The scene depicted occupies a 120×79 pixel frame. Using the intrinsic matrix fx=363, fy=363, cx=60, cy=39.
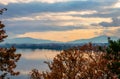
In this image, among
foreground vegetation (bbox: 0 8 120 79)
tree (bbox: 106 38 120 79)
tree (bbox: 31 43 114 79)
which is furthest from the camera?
tree (bbox: 31 43 114 79)

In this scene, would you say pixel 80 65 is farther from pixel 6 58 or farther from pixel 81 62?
pixel 6 58

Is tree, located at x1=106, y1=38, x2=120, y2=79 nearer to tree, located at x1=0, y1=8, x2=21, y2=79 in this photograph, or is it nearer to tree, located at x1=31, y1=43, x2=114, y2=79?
tree, located at x1=31, y1=43, x2=114, y2=79

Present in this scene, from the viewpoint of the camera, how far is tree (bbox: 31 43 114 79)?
43094mm

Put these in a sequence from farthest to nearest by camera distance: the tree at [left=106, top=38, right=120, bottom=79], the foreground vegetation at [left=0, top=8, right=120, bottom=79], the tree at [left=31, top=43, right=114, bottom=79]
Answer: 1. the tree at [left=31, top=43, right=114, bottom=79]
2. the foreground vegetation at [left=0, top=8, right=120, bottom=79]
3. the tree at [left=106, top=38, right=120, bottom=79]

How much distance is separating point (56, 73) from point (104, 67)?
6.80 m

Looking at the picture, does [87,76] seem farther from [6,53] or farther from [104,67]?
[6,53]

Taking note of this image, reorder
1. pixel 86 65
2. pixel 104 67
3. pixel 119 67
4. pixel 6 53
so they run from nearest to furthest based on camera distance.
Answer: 1. pixel 119 67
2. pixel 6 53
3. pixel 104 67
4. pixel 86 65

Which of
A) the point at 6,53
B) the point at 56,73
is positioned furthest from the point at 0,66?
the point at 56,73

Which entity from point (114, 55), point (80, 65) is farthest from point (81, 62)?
point (114, 55)

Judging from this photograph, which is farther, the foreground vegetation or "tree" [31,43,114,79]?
"tree" [31,43,114,79]

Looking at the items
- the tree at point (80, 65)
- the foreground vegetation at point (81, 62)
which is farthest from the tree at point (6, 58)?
the tree at point (80, 65)

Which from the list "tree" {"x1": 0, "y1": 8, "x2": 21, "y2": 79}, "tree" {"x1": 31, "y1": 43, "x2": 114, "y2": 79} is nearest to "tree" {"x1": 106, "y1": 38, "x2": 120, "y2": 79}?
"tree" {"x1": 31, "y1": 43, "x2": 114, "y2": 79}

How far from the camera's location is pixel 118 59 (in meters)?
37.2

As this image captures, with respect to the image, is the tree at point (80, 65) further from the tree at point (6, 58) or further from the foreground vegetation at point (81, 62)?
the tree at point (6, 58)
